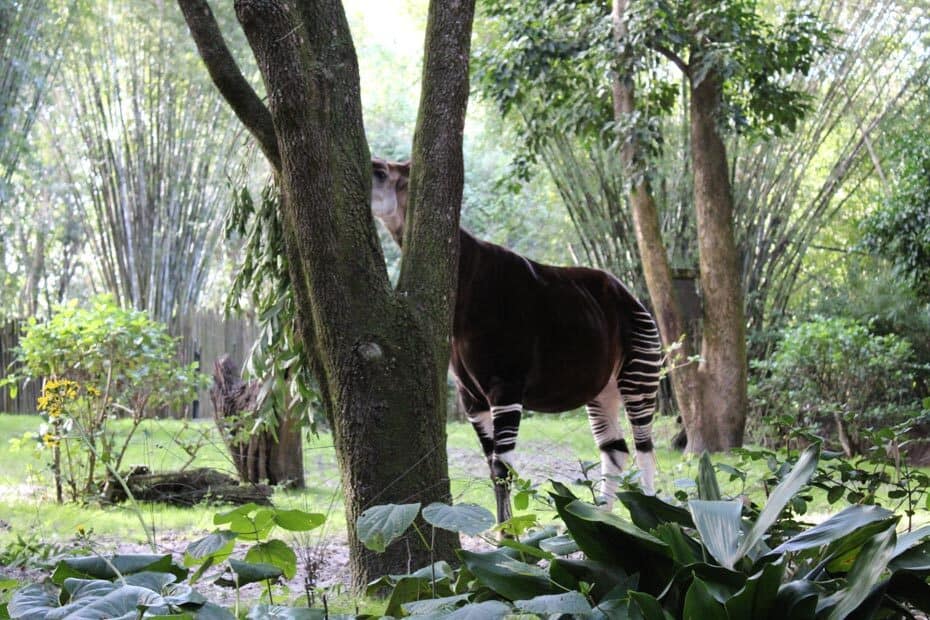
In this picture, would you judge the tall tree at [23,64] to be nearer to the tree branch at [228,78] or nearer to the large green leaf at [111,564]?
the tree branch at [228,78]

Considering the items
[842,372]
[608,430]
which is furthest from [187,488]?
[842,372]

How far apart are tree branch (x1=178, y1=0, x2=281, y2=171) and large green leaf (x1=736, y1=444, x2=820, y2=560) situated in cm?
171

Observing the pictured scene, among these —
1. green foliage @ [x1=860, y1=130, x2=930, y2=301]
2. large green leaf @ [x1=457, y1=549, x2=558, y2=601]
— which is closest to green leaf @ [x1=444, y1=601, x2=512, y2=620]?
large green leaf @ [x1=457, y1=549, x2=558, y2=601]

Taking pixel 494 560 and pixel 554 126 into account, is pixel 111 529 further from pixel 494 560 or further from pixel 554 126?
pixel 554 126

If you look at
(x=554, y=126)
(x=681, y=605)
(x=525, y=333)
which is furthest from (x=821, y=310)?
(x=681, y=605)

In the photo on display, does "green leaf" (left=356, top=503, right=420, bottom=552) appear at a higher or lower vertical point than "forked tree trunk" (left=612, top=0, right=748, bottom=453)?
lower

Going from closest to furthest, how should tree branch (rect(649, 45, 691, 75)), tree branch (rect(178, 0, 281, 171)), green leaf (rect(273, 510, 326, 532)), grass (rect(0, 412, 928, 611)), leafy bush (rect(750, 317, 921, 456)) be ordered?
green leaf (rect(273, 510, 326, 532))
tree branch (rect(178, 0, 281, 171))
grass (rect(0, 412, 928, 611))
tree branch (rect(649, 45, 691, 75))
leafy bush (rect(750, 317, 921, 456))

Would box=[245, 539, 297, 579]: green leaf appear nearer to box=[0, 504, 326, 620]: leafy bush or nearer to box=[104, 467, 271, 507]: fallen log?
box=[0, 504, 326, 620]: leafy bush

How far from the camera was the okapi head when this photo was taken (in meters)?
3.36

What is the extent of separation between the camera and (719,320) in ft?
22.3

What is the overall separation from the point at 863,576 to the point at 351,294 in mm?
1477

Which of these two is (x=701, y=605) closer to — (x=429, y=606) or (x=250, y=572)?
(x=429, y=606)

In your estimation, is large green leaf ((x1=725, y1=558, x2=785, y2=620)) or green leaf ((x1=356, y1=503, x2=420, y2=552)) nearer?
large green leaf ((x1=725, y1=558, x2=785, y2=620))

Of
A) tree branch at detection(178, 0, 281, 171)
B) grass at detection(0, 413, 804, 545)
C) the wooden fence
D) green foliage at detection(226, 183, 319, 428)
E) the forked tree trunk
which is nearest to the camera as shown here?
tree branch at detection(178, 0, 281, 171)
